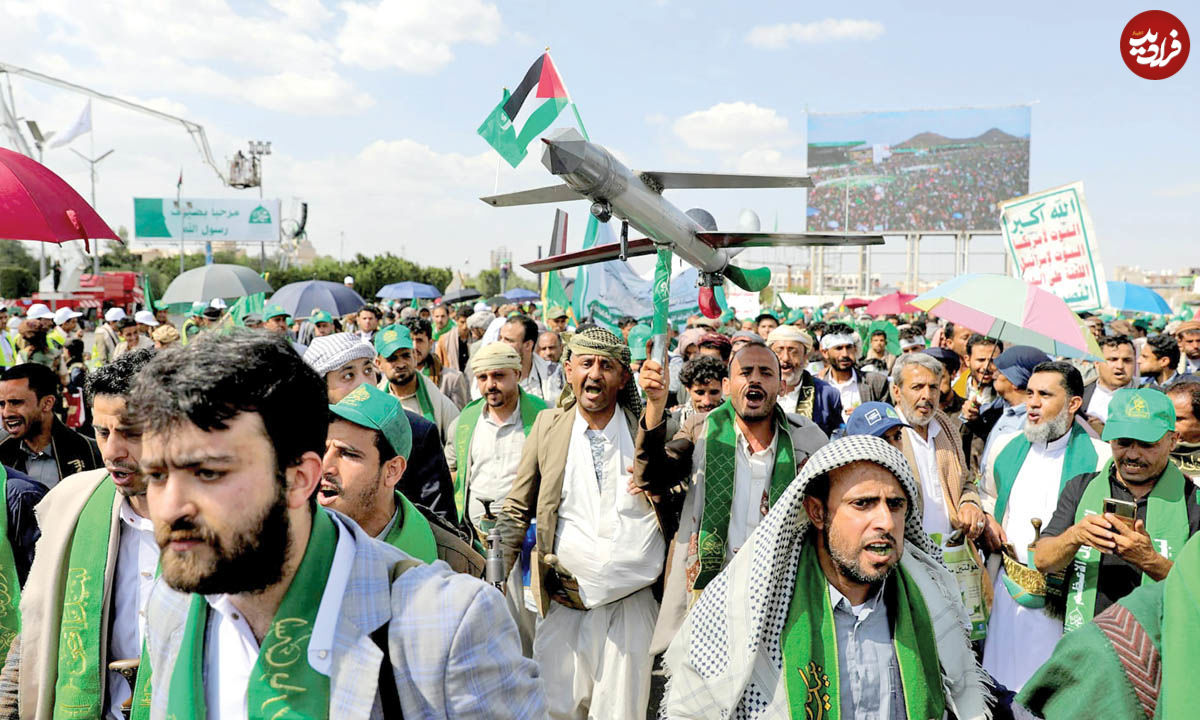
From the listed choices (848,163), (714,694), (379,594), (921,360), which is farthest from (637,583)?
(848,163)

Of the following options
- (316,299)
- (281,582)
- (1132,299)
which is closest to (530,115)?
(281,582)

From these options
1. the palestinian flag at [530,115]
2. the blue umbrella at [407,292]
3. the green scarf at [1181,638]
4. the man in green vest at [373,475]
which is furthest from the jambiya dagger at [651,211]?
the blue umbrella at [407,292]

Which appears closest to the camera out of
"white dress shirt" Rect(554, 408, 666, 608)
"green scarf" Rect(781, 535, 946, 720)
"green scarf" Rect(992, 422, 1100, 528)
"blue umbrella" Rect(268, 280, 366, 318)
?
"green scarf" Rect(781, 535, 946, 720)

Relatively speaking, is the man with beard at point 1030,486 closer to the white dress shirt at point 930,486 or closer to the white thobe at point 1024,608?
the white thobe at point 1024,608

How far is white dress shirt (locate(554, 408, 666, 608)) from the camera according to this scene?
3787mm

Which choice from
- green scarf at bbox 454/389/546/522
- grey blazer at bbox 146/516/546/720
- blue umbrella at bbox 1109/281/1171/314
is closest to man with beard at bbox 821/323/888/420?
green scarf at bbox 454/389/546/522

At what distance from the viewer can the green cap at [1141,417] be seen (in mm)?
3248

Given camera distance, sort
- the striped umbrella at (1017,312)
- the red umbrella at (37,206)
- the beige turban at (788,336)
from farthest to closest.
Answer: the beige turban at (788,336) < the striped umbrella at (1017,312) < the red umbrella at (37,206)

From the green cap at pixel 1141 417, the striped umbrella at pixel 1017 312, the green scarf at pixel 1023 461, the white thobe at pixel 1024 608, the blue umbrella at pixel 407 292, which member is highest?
the blue umbrella at pixel 407 292

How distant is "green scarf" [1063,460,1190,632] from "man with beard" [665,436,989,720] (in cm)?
125

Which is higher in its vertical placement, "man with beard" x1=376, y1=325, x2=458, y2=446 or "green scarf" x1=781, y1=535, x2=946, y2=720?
"man with beard" x1=376, y1=325, x2=458, y2=446

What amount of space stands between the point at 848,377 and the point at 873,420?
10.1 ft

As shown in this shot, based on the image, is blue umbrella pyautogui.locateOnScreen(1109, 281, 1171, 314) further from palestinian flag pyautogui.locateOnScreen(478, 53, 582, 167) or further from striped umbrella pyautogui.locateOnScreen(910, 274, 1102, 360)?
palestinian flag pyautogui.locateOnScreen(478, 53, 582, 167)

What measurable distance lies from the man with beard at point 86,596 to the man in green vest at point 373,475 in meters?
0.52
